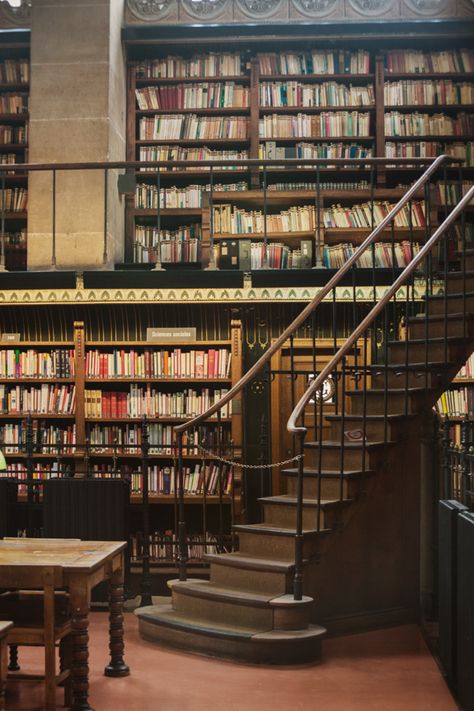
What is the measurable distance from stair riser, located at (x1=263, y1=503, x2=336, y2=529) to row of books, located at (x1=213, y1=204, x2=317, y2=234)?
132 inches

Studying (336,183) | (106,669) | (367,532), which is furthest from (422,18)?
(106,669)

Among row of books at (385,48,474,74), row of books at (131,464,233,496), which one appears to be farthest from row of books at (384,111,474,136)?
row of books at (131,464,233,496)

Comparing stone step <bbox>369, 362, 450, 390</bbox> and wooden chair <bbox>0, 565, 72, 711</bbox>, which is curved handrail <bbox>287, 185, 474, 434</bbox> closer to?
stone step <bbox>369, 362, 450, 390</bbox>

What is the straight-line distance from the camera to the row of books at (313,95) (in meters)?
9.26

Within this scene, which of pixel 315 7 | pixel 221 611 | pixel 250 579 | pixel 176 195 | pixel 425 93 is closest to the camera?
pixel 221 611

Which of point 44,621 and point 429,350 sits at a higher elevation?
point 429,350

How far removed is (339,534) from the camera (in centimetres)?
586

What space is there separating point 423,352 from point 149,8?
4735mm

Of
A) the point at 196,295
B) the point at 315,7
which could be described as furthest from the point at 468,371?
the point at 315,7

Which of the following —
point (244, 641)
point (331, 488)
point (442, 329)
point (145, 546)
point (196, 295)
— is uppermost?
point (196, 295)

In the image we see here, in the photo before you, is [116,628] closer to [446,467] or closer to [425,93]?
[446,467]

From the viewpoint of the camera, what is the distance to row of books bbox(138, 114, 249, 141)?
30.4 ft

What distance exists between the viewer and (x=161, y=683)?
482 cm

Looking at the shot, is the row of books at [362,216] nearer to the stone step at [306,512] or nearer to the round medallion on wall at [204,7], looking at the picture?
the round medallion on wall at [204,7]
